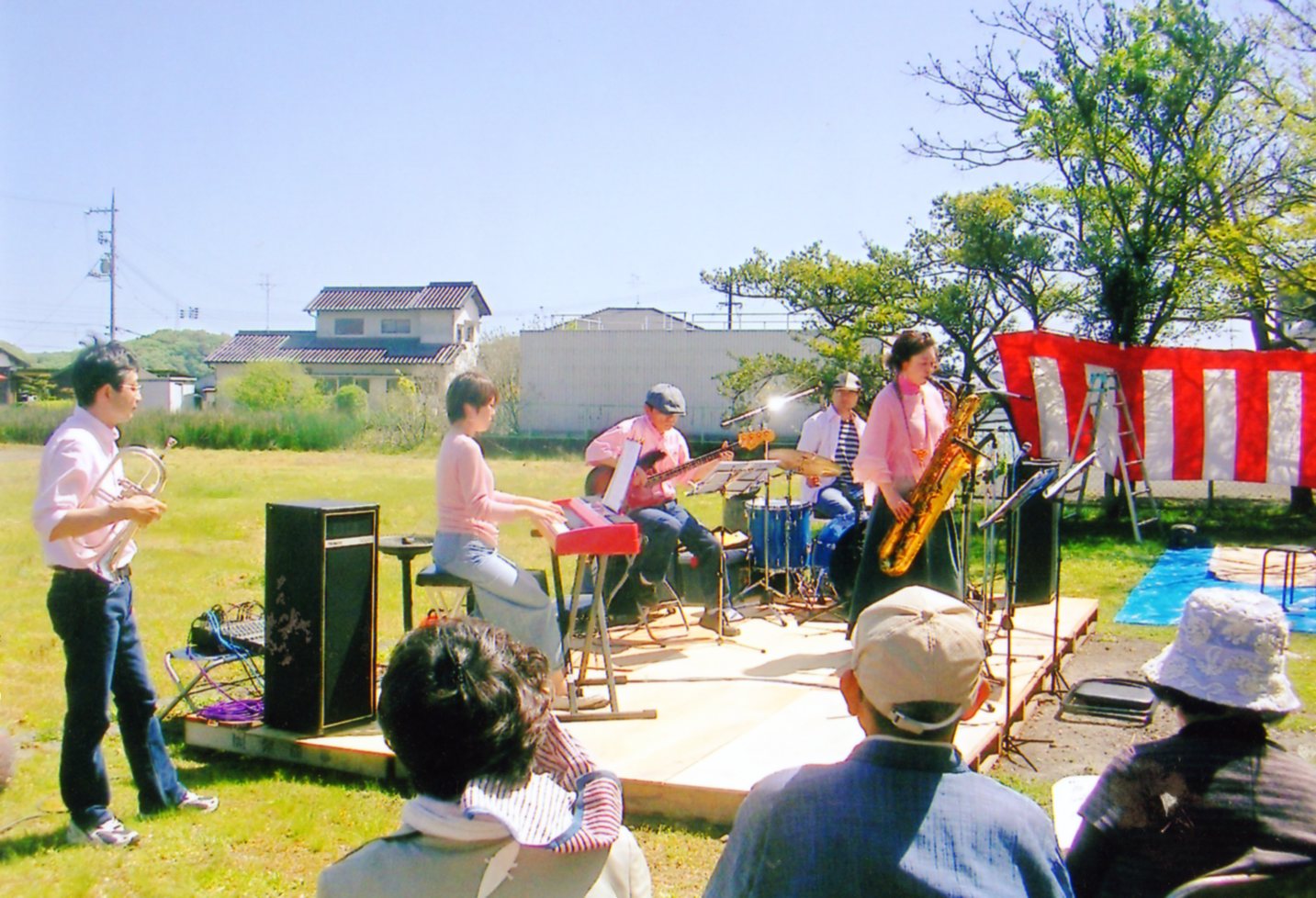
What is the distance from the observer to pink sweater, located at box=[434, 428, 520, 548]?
17.5 feet

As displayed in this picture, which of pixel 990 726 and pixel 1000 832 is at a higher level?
pixel 1000 832

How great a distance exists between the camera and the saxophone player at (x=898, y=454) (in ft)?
20.2

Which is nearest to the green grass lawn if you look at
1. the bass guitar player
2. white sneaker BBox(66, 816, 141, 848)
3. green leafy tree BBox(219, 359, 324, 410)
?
white sneaker BBox(66, 816, 141, 848)

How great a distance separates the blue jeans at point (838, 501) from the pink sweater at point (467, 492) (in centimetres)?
416

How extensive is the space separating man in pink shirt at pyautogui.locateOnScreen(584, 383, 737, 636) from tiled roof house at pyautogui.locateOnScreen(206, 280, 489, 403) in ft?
131

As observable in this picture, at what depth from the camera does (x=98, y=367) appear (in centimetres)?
420

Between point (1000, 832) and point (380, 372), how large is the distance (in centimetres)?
4643

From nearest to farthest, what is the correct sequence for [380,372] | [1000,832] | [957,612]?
[1000,832] → [957,612] → [380,372]

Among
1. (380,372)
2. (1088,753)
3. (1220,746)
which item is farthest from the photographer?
(380,372)

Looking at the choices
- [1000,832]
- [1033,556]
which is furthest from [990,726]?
[1000,832]

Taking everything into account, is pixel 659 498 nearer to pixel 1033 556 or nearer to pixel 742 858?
pixel 1033 556

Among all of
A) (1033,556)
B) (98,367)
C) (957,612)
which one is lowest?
(1033,556)

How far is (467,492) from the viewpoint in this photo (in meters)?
5.33

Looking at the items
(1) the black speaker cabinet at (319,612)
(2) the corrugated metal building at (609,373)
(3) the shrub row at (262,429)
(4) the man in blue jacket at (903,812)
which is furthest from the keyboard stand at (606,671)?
(2) the corrugated metal building at (609,373)
